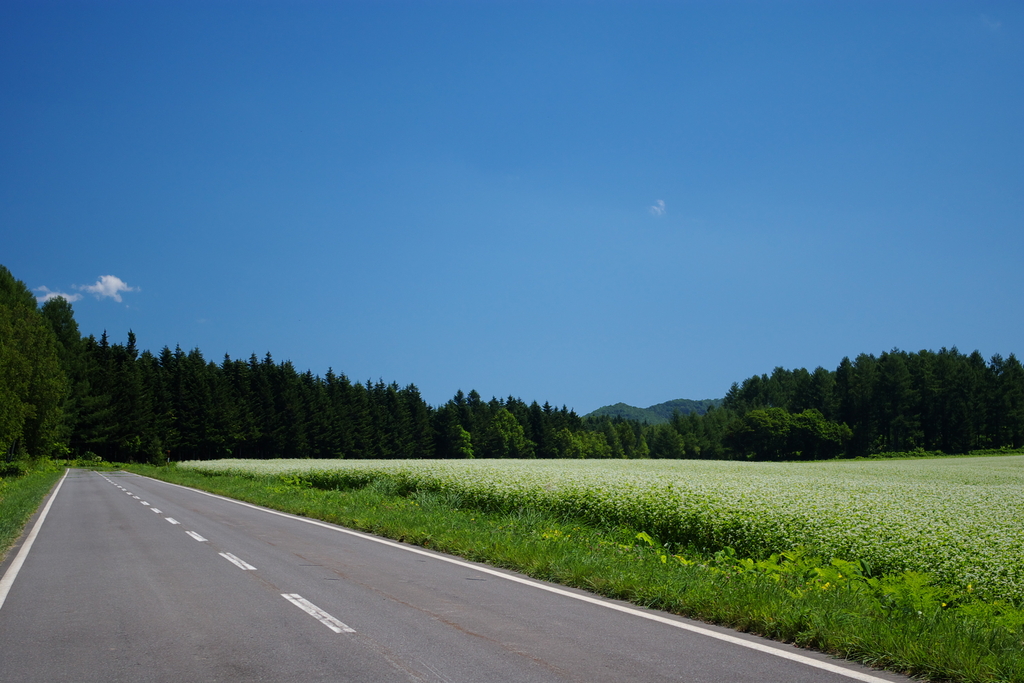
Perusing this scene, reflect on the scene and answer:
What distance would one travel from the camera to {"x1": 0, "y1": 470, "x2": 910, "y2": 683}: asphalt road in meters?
4.79

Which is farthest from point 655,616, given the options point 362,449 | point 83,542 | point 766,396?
point 766,396

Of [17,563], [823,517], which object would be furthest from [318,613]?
[823,517]

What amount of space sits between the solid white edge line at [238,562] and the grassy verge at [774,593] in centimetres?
332

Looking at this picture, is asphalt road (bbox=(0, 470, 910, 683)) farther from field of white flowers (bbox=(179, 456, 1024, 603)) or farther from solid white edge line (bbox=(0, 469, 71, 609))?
field of white flowers (bbox=(179, 456, 1024, 603))

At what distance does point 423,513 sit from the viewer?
15523mm

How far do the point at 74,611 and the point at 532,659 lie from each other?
5.36 m

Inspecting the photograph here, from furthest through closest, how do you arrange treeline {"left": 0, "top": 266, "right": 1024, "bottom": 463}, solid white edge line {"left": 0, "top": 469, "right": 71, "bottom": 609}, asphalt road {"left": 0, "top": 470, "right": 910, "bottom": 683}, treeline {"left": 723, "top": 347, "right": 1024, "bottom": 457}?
treeline {"left": 723, "top": 347, "right": 1024, "bottom": 457} → treeline {"left": 0, "top": 266, "right": 1024, "bottom": 463} → solid white edge line {"left": 0, "top": 469, "right": 71, "bottom": 609} → asphalt road {"left": 0, "top": 470, "right": 910, "bottom": 683}

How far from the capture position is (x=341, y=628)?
5.98 metres

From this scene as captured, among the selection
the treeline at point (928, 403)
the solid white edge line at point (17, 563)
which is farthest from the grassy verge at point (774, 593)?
the treeline at point (928, 403)

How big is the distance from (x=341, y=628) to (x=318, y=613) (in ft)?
2.40

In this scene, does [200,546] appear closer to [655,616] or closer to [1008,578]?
[655,616]

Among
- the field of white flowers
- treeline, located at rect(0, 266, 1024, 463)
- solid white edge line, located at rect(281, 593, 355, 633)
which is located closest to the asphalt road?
solid white edge line, located at rect(281, 593, 355, 633)

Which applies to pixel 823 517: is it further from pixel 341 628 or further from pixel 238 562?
pixel 238 562

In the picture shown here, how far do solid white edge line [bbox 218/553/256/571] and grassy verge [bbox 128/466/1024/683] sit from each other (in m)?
3.32
